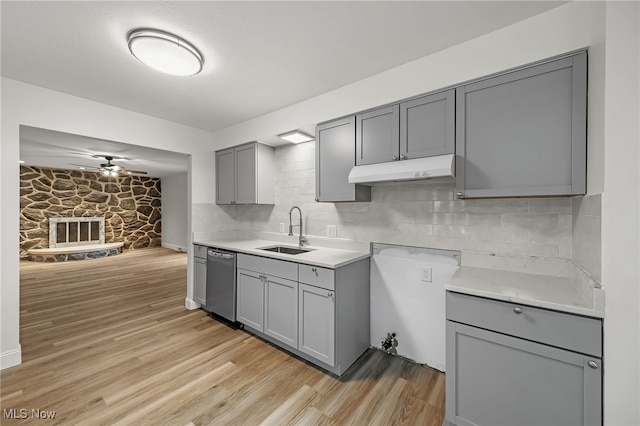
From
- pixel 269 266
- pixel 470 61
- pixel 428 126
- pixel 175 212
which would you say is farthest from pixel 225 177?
pixel 175 212

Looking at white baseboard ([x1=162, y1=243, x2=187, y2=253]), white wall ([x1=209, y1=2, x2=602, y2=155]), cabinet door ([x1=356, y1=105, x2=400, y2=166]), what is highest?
white wall ([x1=209, y1=2, x2=602, y2=155])

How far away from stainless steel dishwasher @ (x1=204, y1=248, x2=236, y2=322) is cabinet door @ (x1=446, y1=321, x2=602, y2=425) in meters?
2.22

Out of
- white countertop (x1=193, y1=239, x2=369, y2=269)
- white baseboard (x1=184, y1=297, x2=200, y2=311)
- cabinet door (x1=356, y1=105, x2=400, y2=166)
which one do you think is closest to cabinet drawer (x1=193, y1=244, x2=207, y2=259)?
white countertop (x1=193, y1=239, x2=369, y2=269)

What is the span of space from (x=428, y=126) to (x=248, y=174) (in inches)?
87.3

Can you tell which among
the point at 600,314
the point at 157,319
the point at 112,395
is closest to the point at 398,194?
the point at 600,314

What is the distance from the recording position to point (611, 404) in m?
1.18

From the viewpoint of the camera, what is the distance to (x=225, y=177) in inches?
144

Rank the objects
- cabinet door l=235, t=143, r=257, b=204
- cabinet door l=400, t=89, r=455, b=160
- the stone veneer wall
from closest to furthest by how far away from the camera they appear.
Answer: cabinet door l=400, t=89, r=455, b=160 → cabinet door l=235, t=143, r=257, b=204 → the stone veneer wall

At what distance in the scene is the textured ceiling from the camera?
1503 mm

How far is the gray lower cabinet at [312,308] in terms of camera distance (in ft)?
6.98

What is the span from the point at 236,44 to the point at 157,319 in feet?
10.4

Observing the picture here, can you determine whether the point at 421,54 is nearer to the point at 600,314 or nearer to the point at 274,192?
the point at 600,314

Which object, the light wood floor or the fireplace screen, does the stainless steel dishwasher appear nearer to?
the light wood floor

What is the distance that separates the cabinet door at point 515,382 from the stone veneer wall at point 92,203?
9321mm
